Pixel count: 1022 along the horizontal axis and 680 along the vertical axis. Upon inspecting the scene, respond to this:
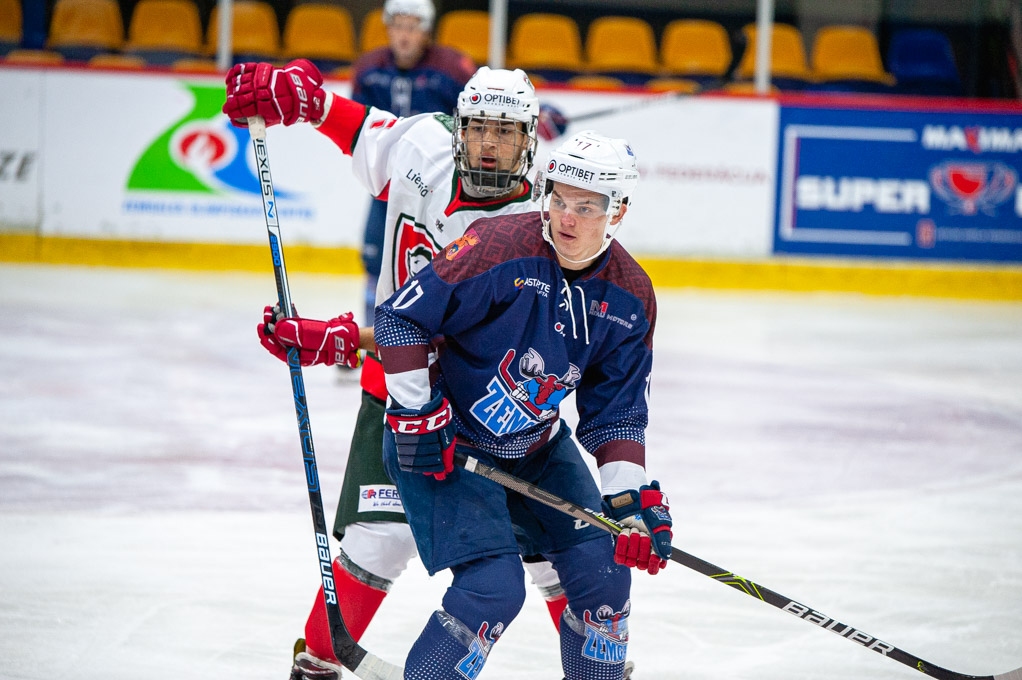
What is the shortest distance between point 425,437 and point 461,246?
1.06 ft

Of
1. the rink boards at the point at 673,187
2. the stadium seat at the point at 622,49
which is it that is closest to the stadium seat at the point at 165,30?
the rink boards at the point at 673,187

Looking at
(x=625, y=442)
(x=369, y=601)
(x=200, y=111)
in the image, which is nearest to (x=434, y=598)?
(x=369, y=601)

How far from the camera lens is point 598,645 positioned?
7.50 ft

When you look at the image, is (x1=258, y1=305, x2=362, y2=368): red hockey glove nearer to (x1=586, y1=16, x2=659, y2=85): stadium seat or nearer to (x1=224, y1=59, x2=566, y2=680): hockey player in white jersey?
(x1=224, y1=59, x2=566, y2=680): hockey player in white jersey

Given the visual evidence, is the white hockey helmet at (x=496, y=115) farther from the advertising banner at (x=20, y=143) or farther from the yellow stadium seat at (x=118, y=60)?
the yellow stadium seat at (x=118, y=60)

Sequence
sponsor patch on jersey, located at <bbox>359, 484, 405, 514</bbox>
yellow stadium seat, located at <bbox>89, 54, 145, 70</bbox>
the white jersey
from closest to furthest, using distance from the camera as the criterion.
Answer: sponsor patch on jersey, located at <bbox>359, 484, 405, 514</bbox> < the white jersey < yellow stadium seat, located at <bbox>89, 54, 145, 70</bbox>

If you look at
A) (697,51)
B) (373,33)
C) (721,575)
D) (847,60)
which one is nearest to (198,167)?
(373,33)

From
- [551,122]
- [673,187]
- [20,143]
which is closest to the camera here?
[551,122]

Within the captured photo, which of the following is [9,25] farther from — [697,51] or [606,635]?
[606,635]

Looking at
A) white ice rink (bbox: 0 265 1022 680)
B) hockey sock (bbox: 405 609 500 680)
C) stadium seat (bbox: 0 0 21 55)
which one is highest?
stadium seat (bbox: 0 0 21 55)

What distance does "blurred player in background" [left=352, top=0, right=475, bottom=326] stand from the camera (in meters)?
5.42

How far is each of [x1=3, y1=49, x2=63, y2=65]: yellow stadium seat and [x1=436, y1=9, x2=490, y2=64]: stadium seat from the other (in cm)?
242

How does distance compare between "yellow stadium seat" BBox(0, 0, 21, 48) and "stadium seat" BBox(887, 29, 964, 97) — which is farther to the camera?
"stadium seat" BBox(887, 29, 964, 97)

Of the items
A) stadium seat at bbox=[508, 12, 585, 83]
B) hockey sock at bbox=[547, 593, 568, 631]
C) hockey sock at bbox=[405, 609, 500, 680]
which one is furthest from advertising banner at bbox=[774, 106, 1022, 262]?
hockey sock at bbox=[405, 609, 500, 680]
